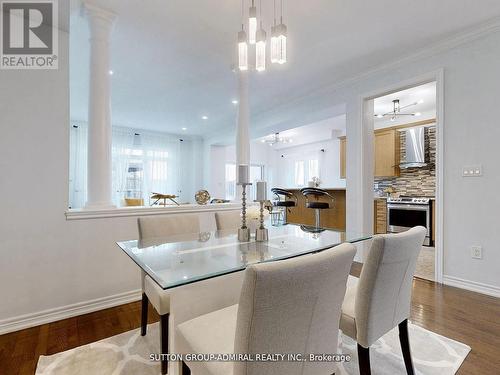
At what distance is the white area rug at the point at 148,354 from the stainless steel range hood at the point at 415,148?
13.5 feet

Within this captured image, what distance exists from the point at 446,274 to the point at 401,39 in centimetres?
253

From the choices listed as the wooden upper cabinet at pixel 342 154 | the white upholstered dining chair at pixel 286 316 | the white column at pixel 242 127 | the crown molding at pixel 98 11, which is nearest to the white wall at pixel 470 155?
the white column at pixel 242 127

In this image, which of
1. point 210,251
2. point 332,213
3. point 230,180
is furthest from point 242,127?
point 230,180

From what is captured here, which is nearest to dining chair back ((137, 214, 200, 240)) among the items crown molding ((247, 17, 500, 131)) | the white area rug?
the white area rug

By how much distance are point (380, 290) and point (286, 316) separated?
599 mm

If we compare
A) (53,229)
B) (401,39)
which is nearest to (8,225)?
(53,229)

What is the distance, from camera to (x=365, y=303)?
3.77ft

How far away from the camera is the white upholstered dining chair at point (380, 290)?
111 cm

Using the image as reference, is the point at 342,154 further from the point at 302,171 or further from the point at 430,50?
the point at 430,50

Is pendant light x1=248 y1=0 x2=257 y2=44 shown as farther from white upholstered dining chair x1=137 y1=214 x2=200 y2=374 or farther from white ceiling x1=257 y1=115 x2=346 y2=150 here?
white ceiling x1=257 y1=115 x2=346 y2=150

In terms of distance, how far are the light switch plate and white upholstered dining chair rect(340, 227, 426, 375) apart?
1.87 m

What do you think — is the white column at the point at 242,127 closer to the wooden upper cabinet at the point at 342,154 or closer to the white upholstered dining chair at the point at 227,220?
the white upholstered dining chair at the point at 227,220

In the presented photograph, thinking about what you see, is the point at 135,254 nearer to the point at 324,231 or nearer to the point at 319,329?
the point at 319,329

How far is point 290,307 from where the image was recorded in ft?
2.61
